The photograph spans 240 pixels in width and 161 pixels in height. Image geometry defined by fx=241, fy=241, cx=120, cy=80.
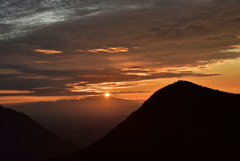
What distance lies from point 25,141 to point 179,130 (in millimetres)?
108337

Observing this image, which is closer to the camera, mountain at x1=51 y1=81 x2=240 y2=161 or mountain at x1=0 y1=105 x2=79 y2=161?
mountain at x1=51 y1=81 x2=240 y2=161

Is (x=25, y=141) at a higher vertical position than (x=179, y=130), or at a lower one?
lower

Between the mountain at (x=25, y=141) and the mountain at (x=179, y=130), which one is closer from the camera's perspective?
the mountain at (x=179, y=130)

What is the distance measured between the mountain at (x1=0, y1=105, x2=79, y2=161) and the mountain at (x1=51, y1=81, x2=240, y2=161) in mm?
65904

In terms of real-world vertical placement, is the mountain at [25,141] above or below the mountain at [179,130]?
below

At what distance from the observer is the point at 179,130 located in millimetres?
57281

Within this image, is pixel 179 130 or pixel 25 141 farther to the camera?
pixel 25 141

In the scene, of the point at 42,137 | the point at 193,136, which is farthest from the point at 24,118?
the point at 193,136

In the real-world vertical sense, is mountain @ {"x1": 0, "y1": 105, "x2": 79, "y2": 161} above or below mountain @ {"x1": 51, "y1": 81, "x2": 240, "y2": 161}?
below

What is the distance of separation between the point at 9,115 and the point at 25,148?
124 feet

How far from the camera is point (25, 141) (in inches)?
5438

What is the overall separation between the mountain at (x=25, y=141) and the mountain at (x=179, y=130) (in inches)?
2595

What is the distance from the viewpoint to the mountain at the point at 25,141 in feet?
413

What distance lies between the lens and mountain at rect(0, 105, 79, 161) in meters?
126
